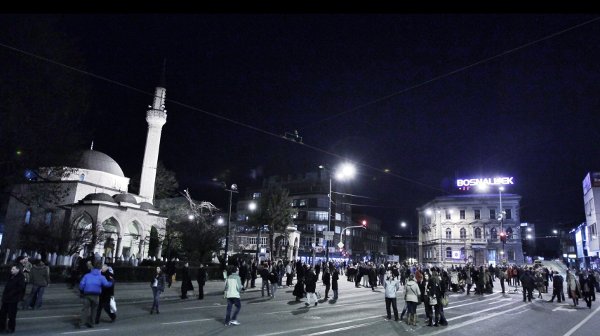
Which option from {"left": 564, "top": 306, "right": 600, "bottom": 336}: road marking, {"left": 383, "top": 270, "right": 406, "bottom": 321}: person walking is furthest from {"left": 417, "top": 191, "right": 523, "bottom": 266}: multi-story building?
{"left": 383, "top": 270, "right": 406, "bottom": 321}: person walking

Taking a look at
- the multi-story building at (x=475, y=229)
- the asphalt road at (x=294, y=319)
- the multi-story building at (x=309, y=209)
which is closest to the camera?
the asphalt road at (x=294, y=319)

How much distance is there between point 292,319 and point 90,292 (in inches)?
239

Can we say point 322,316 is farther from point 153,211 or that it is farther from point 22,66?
point 153,211

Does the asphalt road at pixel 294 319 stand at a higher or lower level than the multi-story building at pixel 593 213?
lower

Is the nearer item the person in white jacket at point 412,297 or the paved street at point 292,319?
the paved street at point 292,319

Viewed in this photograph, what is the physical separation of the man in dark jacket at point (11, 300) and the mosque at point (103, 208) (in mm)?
27465

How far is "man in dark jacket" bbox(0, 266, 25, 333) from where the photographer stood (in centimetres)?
989

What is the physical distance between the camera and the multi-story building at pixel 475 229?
70125 mm

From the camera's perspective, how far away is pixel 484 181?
236 ft

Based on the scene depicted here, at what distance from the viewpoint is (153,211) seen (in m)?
51.1

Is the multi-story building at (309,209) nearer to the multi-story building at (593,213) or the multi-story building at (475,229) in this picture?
the multi-story building at (475,229)

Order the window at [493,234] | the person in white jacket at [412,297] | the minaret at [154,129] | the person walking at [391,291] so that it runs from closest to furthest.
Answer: the person in white jacket at [412,297], the person walking at [391,291], the minaret at [154,129], the window at [493,234]

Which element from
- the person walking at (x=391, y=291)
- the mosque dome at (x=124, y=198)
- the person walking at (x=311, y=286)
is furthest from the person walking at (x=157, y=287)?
the mosque dome at (x=124, y=198)

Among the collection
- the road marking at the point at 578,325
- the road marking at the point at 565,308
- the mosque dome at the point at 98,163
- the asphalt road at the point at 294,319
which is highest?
the mosque dome at the point at 98,163
